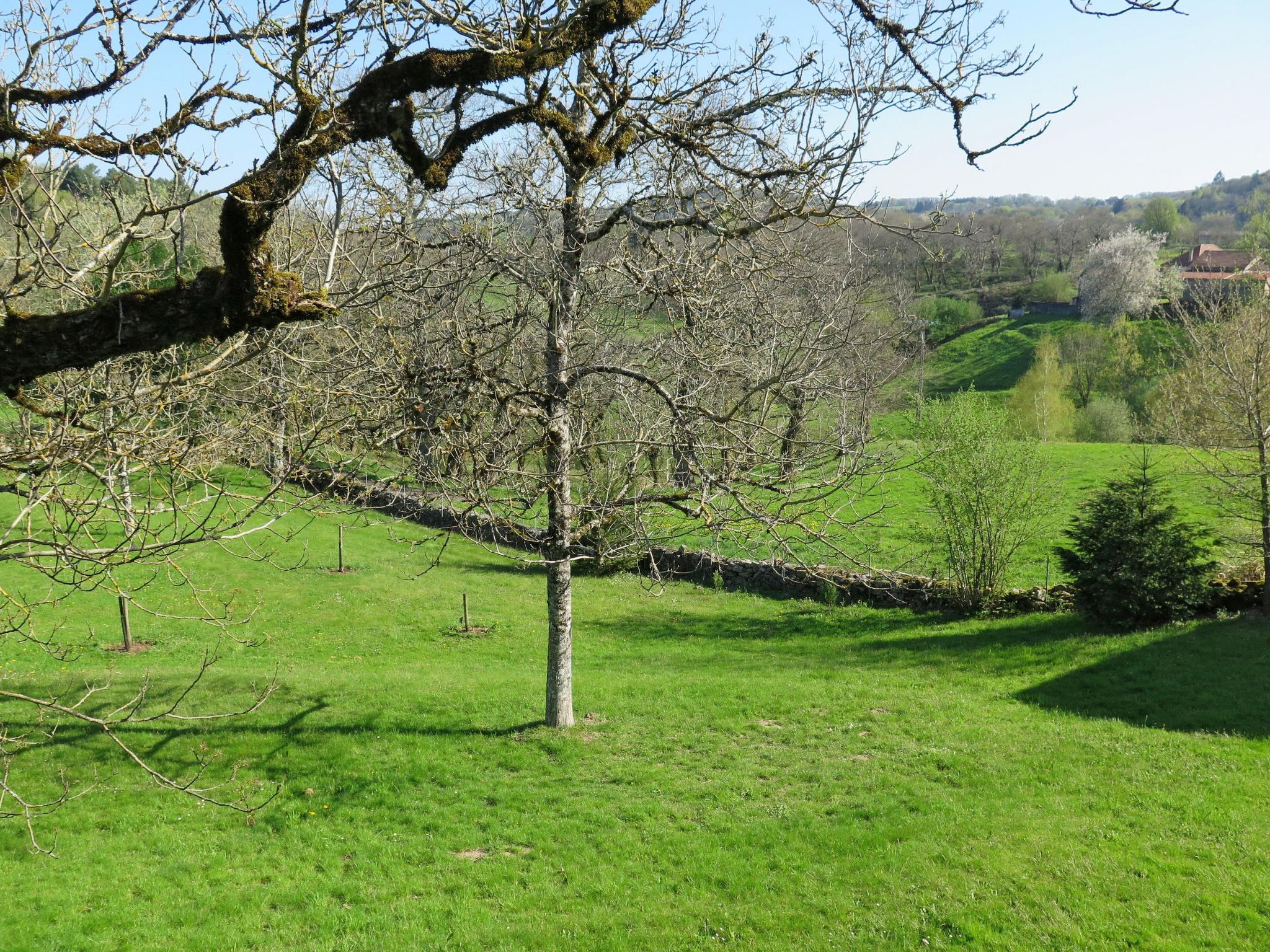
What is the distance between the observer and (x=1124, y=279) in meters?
62.8

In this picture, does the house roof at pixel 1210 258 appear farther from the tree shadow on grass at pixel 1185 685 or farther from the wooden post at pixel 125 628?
the wooden post at pixel 125 628

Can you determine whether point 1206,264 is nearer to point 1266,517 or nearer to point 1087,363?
point 1087,363

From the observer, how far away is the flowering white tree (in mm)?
62031

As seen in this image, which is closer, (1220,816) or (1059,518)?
(1220,816)

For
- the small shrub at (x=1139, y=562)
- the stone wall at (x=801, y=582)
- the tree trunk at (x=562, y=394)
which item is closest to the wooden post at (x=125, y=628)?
the stone wall at (x=801, y=582)

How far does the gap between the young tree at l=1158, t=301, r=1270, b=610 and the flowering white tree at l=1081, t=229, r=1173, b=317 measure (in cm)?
4880

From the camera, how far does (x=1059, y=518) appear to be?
78.5 feet

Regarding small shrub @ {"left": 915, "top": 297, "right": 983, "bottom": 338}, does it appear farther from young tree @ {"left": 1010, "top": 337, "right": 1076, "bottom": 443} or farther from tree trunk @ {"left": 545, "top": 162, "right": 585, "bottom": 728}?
tree trunk @ {"left": 545, "top": 162, "right": 585, "bottom": 728}

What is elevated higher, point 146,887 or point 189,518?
point 189,518

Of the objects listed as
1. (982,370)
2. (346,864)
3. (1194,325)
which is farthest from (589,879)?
(982,370)

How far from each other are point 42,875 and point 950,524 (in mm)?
17061

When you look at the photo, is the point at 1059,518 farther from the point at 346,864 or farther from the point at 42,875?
the point at 42,875

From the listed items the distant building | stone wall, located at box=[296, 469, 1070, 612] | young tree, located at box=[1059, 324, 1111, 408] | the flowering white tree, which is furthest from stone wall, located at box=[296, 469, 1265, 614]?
the flowering white tree

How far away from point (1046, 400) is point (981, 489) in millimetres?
27611
